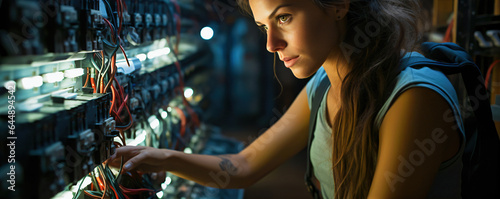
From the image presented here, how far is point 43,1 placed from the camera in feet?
2.55

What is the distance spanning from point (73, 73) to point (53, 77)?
0.09 m

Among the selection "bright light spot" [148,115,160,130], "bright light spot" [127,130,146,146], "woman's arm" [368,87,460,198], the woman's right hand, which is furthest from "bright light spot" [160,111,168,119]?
"woman's arm" [368,87,460,198]

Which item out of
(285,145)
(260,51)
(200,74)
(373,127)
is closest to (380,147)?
(373,127)

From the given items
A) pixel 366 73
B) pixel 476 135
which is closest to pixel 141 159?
pixel 366 73

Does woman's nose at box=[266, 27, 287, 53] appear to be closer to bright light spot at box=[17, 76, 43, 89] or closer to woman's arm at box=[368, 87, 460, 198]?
woman's arm at box=[368, 87, 460, 198]

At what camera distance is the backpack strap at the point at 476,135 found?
108cm

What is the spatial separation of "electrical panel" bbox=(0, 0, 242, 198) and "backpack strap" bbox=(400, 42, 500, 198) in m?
0.78

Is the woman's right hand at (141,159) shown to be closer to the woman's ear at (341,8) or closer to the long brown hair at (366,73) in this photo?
the long brown hair at (366,73)

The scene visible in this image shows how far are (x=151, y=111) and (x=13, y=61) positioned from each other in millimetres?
1029

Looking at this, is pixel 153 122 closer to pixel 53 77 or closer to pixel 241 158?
pixel 241 158

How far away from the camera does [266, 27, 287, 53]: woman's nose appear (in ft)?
3.79

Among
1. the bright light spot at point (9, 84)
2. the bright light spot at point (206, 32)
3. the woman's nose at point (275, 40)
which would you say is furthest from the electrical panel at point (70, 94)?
the bright light spot at point (206, 32)

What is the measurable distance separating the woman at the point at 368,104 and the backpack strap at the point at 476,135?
0.03 metres

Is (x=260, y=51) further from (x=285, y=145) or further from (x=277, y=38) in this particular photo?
(x=277, y=38)
